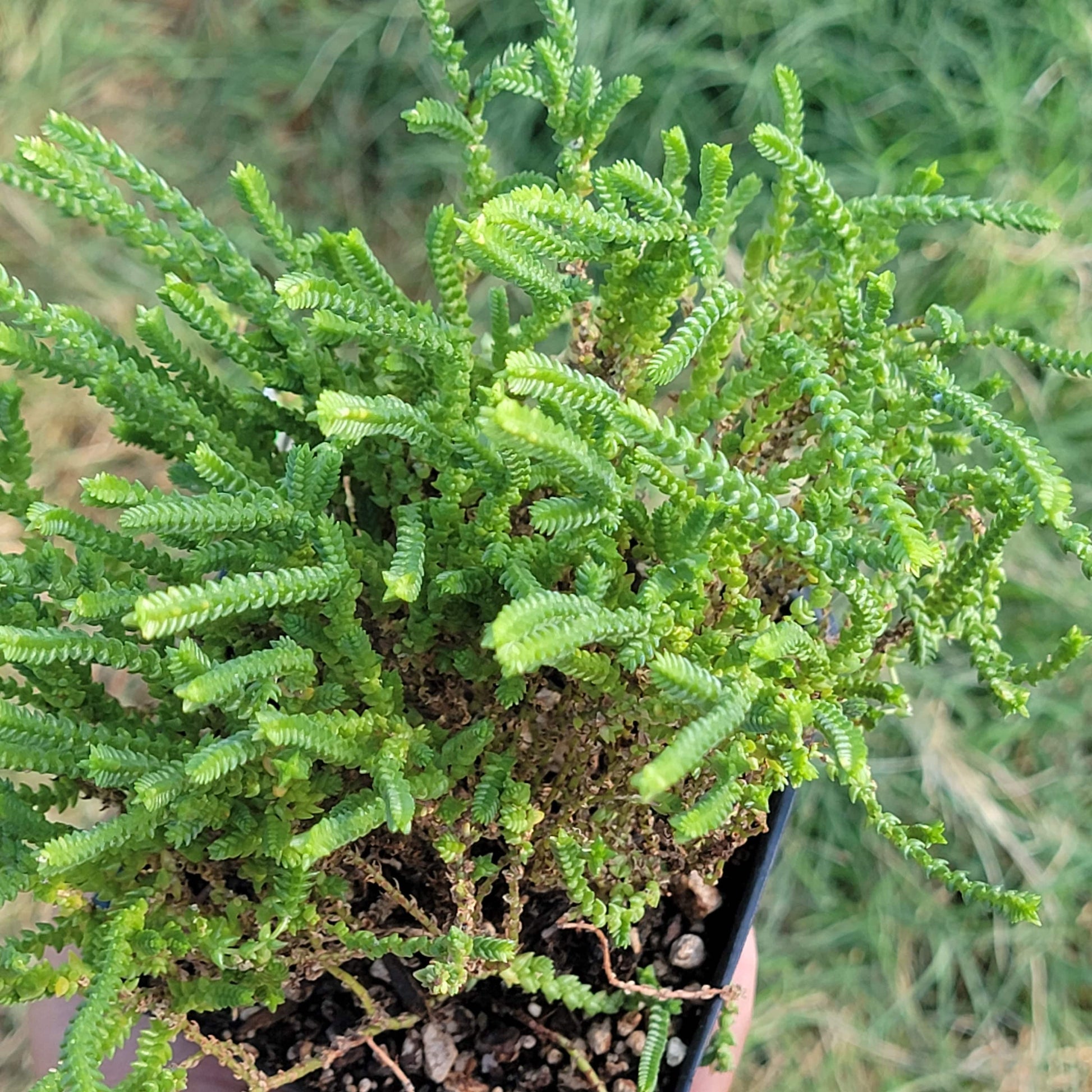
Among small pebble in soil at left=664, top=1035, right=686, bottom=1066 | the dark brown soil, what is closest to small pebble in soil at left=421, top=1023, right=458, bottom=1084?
the dark brown soil

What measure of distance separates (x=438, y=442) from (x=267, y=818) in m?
0.20

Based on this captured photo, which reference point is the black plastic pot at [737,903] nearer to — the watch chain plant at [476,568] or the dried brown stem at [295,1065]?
the watch chain plant at [476,568]

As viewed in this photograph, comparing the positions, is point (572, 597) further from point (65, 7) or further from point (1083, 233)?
point (65, 7)

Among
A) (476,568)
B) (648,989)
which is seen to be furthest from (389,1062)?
(476,568)

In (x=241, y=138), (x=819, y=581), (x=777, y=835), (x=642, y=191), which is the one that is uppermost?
(x=642, y=191)

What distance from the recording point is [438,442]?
52 cm

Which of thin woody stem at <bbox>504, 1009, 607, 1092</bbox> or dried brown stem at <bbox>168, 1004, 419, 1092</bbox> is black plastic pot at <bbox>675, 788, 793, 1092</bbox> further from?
dried brown stem at <bbox>168, 1004, 419, 1092</bbox>

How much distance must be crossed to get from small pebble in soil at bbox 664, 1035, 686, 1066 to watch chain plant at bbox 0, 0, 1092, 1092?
0.9 inches

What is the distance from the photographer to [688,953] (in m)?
0.66

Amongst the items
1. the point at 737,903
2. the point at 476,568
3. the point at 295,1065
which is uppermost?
the point at 476,568

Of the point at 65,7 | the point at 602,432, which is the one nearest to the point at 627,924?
the point at 602,432

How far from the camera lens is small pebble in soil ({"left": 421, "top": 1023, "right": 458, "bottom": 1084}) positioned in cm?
62

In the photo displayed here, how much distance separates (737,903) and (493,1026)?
0.16 m

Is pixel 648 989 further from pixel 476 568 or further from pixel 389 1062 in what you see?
pixel 476 568
